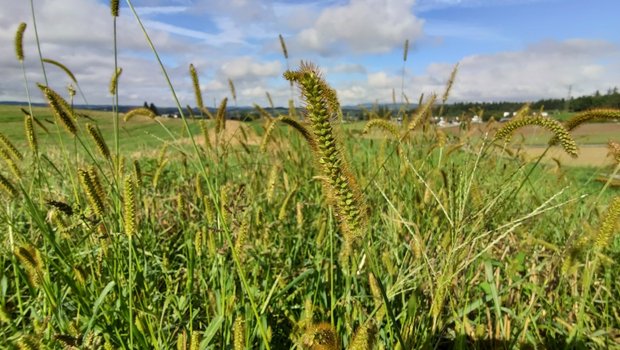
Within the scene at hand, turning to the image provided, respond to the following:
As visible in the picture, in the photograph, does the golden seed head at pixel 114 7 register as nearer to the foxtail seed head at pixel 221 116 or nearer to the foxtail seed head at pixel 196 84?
the foxtail seed head at pixel 196 84

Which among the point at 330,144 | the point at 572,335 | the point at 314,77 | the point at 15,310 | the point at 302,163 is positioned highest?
the point at 314,77

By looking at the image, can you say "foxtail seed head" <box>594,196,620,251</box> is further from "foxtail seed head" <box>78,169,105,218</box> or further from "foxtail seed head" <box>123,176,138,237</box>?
"foxtail seed head" <box>78,169,105,218</box>

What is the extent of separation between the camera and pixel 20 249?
157 centimetres

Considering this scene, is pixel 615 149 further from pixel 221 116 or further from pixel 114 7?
pixel 221 116

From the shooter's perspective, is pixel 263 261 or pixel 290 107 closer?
pixel 263 261

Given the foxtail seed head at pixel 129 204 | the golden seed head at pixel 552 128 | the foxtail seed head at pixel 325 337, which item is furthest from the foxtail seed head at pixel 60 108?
the golden seed head at pixel 552 128

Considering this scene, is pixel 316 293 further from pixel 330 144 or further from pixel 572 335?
pixel 330 144

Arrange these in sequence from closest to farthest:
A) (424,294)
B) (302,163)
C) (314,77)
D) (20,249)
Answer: (314,77) < (20,249) < (424,294) < (302,163)

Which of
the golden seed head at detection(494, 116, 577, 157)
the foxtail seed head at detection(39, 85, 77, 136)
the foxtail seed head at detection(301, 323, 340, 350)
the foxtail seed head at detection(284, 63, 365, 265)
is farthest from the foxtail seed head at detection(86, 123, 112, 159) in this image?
the golden seed head at detection(494, 116, 577, 157)

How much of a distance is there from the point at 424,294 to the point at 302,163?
2.61 meters

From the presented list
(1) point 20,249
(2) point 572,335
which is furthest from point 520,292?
(1) point 20,249

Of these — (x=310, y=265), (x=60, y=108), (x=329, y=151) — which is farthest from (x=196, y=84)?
(x=329, y=151)

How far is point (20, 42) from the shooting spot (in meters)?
2.41

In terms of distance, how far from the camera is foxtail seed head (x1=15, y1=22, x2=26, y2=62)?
2.36m
